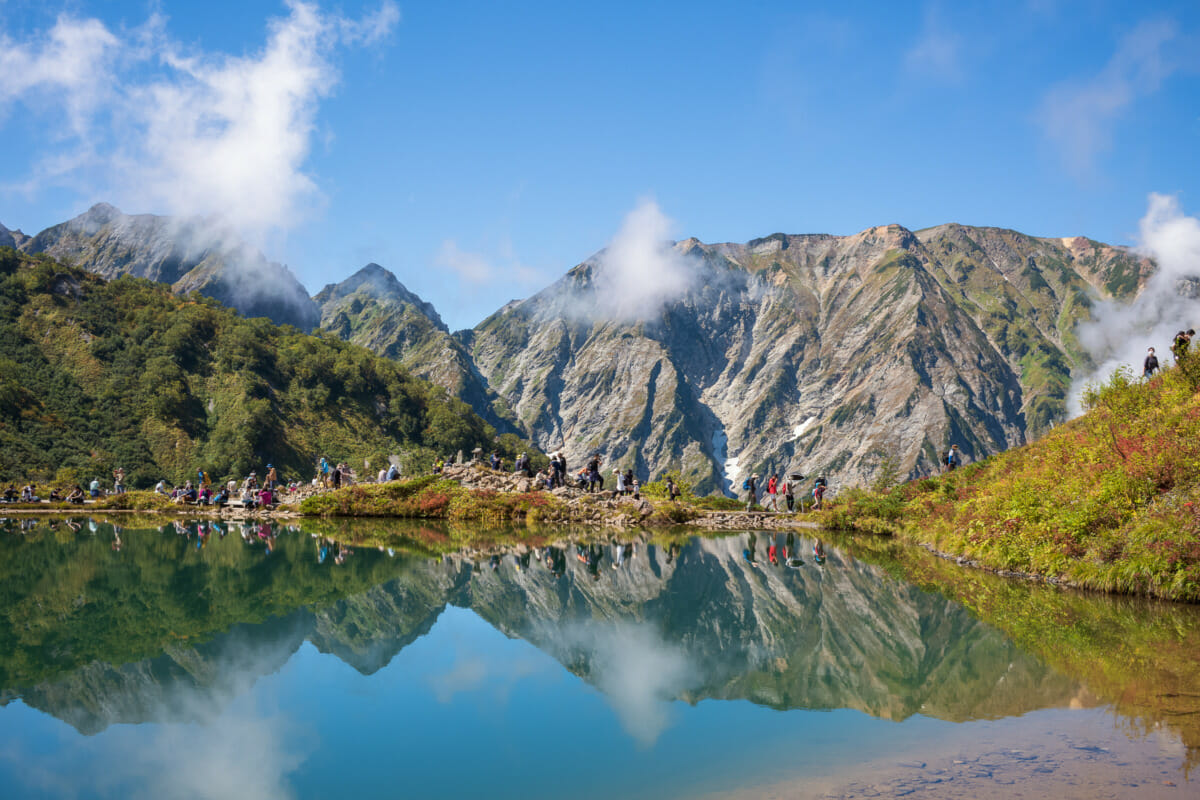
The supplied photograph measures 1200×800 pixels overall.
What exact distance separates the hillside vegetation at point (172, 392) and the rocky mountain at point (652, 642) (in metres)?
68.8

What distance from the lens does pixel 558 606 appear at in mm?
22281

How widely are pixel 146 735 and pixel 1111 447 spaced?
3147 cm

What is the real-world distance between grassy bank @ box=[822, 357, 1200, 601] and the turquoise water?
608 cm

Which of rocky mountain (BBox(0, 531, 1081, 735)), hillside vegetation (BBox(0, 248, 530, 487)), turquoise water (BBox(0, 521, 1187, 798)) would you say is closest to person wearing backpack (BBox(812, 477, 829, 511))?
rocky mountain (BBox(0, 531, 1081, 735))

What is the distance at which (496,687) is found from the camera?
14250mm

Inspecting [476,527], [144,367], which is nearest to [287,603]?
[476,527]

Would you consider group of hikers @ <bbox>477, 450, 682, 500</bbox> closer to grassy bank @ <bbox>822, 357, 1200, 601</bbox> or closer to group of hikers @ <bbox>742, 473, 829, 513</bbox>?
group of hikers @ <bbox>742, 473, 829, 513</bbox>

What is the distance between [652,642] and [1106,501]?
17.4 metres

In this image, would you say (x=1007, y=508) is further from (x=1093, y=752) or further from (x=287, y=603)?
(x=287, y=603)

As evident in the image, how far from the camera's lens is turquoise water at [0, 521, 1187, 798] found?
33.4 feet

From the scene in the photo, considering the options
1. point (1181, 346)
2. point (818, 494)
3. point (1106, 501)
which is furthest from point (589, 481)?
point (1106, 501)

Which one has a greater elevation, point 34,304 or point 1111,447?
point 34,304

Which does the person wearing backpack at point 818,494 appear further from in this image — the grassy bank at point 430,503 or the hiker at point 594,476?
the grassy bank at point 430,503

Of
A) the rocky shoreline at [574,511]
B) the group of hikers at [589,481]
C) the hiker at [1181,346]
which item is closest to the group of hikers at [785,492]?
the rocky shoreline at [574,511]
